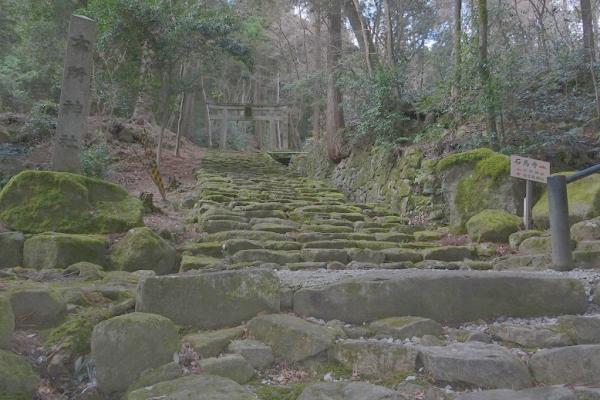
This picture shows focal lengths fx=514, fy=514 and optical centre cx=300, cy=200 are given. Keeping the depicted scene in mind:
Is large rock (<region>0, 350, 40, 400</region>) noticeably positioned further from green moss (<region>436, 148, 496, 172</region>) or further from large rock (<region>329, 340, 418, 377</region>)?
green moss (<region>436, 148, 496, 172</region>)

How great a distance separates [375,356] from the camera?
2.51m

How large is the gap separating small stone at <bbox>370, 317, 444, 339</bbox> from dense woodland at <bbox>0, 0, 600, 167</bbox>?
5.09 metres

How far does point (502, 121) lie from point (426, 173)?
1326 mm

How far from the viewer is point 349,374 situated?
2479 millimetres

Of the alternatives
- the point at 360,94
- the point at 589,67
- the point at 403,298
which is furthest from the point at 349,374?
the point at 360,94

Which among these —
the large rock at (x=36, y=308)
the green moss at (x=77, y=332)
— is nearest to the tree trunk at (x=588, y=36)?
the green moss at (x=77, y=332)

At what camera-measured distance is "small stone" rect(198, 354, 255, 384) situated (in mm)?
2377

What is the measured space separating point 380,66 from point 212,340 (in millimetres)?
8354

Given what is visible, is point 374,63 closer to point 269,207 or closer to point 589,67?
point 589,67

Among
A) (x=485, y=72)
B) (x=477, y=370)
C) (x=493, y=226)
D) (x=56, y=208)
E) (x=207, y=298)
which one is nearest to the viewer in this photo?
(x=477, y=370)

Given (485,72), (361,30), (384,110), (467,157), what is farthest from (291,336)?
(361,30)

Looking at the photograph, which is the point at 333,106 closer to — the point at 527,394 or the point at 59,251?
the point at 59,251

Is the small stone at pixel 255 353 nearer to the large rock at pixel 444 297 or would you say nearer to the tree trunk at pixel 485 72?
the large rock at pixel 444 297

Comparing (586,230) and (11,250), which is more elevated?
(586,230)
